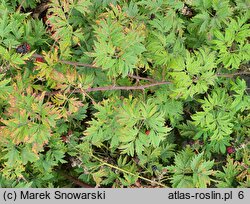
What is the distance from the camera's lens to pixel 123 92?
2.98 metres

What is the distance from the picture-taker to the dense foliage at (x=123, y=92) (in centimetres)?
242

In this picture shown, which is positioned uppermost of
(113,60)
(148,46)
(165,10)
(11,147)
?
(165,10)

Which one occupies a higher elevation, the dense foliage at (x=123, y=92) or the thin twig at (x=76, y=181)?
the dense foliage at (x=123, y=92)

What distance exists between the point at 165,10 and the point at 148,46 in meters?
0.32

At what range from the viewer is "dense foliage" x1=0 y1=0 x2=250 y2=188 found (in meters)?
2.42

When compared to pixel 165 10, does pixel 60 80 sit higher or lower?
lower

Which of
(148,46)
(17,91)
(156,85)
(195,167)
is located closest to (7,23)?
(17,91)

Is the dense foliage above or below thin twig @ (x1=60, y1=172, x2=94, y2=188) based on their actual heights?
above

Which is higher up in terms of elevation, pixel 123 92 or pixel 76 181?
pixel 123 92

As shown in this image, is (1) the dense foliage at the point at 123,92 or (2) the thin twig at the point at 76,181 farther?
(2) the thin twig at the point at 76,181

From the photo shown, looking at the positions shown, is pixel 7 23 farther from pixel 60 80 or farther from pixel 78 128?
pixel 78 128

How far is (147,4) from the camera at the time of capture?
266cm

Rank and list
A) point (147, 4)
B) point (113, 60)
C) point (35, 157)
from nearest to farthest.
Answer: point (113, 60) → point (35, 157) → point (147, 4)

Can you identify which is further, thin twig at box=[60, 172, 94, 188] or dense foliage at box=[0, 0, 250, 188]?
thin twig at box=[60, 172, 94, 188]
